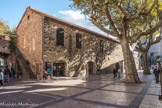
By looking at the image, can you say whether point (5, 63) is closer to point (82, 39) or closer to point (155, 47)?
point (82, 39)

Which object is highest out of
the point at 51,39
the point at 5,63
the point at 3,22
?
the point at 3,22

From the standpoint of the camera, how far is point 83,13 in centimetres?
1406

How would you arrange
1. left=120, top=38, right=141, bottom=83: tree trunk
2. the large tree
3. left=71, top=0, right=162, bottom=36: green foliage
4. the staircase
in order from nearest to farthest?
the large tree → left=120, top=38, right=141, bottom=83: tree trunk → left=71, top=0, right=162, bottom=36: green foliage → the staircase

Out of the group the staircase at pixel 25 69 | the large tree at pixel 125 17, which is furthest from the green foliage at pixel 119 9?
the staircase at pixel 25 69

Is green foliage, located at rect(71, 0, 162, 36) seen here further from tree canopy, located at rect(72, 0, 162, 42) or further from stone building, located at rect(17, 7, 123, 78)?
stone building, located at rect(17, 7, 123, 78)

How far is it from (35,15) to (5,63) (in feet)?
27.9

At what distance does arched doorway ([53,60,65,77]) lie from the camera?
16.6 metres

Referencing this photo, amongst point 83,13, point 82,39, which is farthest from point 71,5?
point 82,39

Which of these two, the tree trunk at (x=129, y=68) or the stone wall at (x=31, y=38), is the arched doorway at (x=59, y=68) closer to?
the stone wall at (x=31, y=38)

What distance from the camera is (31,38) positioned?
56.4 feet

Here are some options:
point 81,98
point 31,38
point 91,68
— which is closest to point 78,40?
point 91,68

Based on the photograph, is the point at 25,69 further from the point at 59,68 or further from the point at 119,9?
the point at 119,9

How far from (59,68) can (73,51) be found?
9.97ft

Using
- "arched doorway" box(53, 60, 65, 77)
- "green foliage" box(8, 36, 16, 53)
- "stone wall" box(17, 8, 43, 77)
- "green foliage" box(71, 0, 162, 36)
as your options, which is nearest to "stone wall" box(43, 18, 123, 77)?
"arched doorway" box(53, 60, 65, 77)
